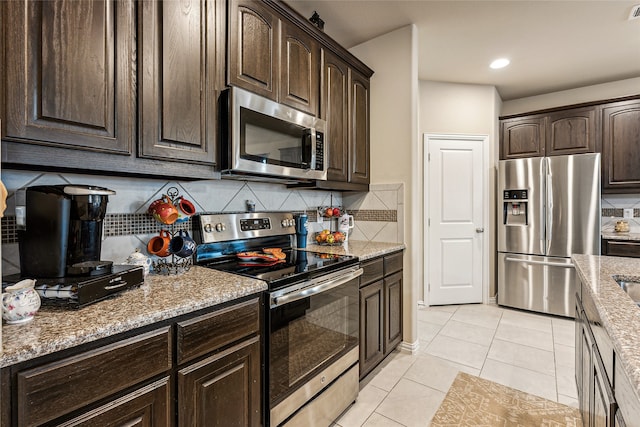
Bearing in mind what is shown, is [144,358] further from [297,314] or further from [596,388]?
[596,388]

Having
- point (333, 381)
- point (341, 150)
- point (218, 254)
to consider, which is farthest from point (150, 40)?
point (333, 381)

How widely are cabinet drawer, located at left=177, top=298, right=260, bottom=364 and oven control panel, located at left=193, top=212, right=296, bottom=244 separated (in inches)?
25.2

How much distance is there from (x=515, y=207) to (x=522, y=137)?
3.10ft

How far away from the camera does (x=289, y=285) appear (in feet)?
4.52

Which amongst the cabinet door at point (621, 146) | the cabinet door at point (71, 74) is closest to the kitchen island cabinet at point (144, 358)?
the cabinet door at point (71, 74)

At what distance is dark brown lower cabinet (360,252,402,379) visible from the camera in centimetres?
199

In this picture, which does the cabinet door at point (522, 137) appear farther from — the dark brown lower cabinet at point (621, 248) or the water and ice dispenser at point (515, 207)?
the dark brown lower cabinet at point (621, 248)

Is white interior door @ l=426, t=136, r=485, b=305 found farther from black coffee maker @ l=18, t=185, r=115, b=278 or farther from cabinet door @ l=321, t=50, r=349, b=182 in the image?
black coffee maker @ l=18, t=185, r=115, b=278

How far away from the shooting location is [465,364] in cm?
233

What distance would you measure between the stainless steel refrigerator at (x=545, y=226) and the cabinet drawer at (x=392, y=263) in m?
1.93

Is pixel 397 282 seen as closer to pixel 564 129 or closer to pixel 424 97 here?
pixel 424 97

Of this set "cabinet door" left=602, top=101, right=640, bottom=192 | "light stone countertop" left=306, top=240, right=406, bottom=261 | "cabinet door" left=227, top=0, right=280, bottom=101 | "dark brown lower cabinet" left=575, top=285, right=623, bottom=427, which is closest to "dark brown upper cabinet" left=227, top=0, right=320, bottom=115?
"cabinet door" left=227, top=0, right=280, bottom=101

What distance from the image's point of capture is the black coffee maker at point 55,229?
39.1 inches

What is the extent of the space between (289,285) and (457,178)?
121 inches
